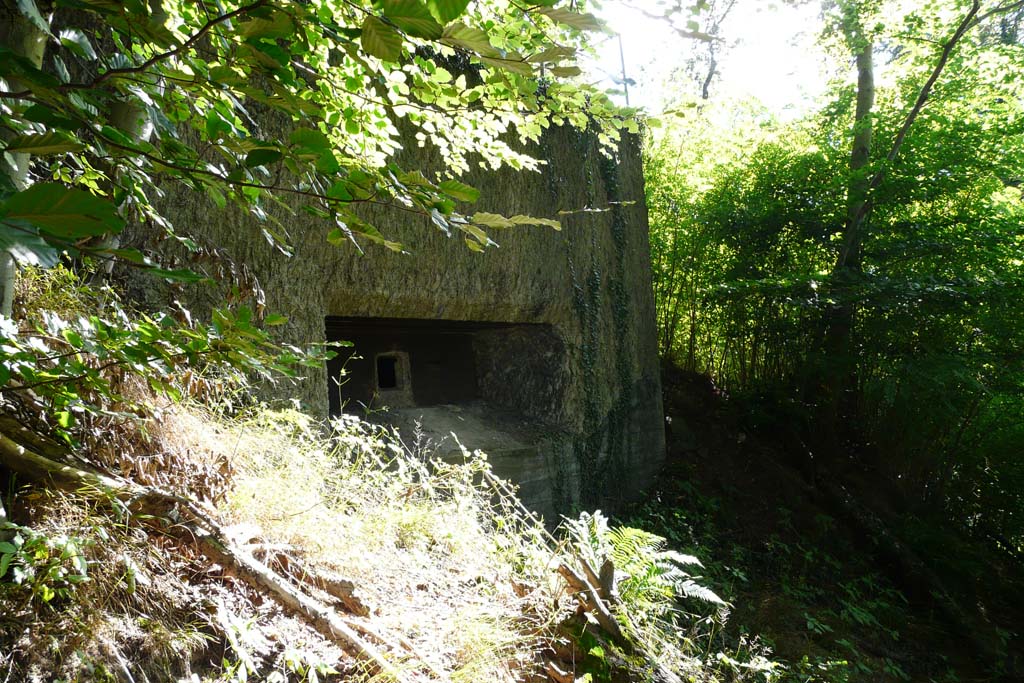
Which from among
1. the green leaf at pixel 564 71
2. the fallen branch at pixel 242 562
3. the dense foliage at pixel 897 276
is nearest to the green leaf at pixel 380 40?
the green leaf at pixel 564 71

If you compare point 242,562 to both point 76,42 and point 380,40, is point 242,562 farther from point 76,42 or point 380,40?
point 380,40

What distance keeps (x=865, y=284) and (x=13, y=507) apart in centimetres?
743

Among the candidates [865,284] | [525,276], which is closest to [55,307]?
[525,276]

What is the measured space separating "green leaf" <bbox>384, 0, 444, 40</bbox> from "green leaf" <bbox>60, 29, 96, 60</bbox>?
0.76m

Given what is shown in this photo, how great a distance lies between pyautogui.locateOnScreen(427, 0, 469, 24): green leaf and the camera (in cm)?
100

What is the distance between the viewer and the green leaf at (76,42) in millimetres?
1396

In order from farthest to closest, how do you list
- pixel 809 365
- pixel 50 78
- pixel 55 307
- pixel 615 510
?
pixel 809 365 < pixel 615 510 < pixel 55 307 < pixel 50 78

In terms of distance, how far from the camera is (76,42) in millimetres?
1435

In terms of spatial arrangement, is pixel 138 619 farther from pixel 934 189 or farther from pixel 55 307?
pixel 934 189

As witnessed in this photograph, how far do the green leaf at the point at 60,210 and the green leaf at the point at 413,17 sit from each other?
0.47 m

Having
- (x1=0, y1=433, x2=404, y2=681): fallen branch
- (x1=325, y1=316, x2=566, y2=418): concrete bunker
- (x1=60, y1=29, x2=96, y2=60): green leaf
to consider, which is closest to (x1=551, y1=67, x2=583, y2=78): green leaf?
(x1=60, y1=29, x2=96, y2=60): green leaf

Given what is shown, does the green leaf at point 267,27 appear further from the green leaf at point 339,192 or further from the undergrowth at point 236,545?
the undergrowth at point 236,545

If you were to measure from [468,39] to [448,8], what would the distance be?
0.49 feet

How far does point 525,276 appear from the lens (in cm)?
603
